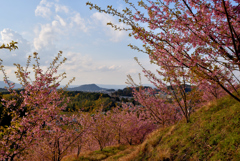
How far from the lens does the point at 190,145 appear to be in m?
5.49

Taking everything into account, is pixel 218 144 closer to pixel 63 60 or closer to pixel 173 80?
pixel 173 80

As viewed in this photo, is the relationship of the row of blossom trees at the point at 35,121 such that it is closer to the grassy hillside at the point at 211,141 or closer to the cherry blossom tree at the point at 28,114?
the cherry blossom tree at the point at 28,114

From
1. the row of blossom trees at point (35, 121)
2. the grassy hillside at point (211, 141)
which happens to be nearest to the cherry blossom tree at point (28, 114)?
the row of blossom trees at point (35, 121)

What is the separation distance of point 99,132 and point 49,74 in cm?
1178

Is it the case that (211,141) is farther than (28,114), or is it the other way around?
(28,114)

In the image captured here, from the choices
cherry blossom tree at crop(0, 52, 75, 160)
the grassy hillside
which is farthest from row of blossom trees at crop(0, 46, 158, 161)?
the grassy hillside

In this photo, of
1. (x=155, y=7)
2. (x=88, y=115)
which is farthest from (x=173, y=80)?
(x=88, y=115)

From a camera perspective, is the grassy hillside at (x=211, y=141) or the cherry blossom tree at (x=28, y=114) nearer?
the grassy hillside at (x=211, y=141)

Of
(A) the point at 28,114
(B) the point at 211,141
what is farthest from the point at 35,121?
(B) the point at 211,141

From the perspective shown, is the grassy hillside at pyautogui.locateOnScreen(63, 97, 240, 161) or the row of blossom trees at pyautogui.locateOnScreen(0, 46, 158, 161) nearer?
the grassy hillside at pyautogui.locateOnScreen(63, 97, 240, 161)

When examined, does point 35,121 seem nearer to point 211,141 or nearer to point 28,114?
point 28,114

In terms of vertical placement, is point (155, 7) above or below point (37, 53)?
above

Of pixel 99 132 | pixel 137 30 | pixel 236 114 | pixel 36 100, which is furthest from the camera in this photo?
pixel 99 132

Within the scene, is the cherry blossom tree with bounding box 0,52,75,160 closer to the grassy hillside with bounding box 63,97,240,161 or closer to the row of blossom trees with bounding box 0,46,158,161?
the row of blossom trees with bounding box 0,46,158,161
